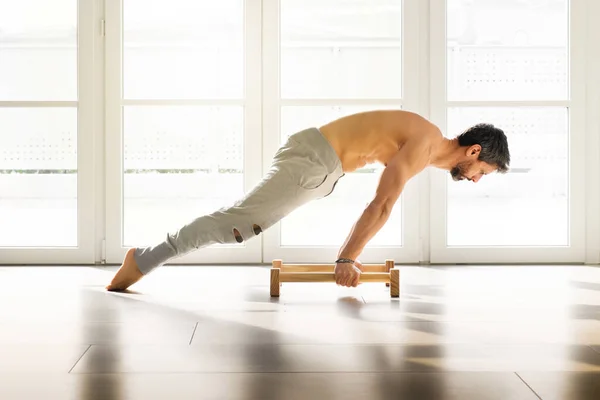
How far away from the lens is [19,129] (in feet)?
11.7

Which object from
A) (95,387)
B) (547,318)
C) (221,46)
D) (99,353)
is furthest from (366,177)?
(95,387)

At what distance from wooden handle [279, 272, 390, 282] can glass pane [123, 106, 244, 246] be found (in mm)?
1199

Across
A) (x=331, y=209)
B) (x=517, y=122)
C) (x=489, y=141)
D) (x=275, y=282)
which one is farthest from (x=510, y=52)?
(x=275, y=282)

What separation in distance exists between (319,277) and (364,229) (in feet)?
0.78

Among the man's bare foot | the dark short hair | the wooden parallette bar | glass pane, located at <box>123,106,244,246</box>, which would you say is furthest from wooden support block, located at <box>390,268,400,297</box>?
glass pane, located at <box>123,106,244,246</box>

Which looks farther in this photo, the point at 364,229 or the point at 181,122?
the point at 181,122

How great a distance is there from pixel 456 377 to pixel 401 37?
2.47m

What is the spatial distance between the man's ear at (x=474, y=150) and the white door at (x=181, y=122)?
134 cm

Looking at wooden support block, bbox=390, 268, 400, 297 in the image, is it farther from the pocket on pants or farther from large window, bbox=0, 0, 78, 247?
large window, bbox=0, 0, 78, 247

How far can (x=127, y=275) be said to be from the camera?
2588mm

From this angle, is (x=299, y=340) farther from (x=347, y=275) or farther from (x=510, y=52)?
(x=510, y=52)

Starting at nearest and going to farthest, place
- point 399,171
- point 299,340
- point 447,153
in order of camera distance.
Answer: point 299,340 < point 399,171 < point 447,153

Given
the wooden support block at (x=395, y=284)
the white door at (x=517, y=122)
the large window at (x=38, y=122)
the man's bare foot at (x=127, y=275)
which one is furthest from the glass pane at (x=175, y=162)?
the wooden support block at (x=395, y=284)

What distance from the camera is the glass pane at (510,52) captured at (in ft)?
11.8
